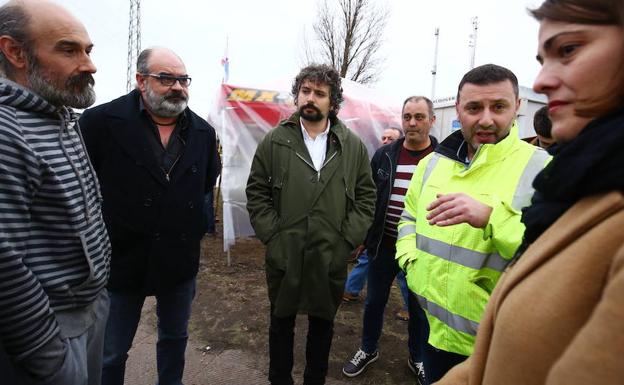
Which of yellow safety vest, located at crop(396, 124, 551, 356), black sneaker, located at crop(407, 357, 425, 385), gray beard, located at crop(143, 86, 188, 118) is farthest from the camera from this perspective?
black sneaker, located at crop(407, 357, 425, 385)

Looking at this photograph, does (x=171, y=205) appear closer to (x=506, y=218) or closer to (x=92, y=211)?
(x=92, y=211)

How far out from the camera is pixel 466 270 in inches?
61.8

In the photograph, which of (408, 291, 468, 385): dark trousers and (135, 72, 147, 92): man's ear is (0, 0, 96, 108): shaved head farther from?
(408, 291, 468, 385): dark trousers

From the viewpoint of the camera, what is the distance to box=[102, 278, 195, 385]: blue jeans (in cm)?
223

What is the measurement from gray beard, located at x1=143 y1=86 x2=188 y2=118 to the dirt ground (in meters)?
2.09

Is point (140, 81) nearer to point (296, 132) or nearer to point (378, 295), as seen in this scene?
point (296, 132)

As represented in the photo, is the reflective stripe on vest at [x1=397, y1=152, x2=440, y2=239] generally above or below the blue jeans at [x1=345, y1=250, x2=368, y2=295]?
above

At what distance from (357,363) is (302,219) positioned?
143 centimetres

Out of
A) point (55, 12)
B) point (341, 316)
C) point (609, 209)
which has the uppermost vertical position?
point (55, 12)

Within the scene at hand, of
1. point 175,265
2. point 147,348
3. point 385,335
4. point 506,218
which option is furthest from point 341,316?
point 506,218

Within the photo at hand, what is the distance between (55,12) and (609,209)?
1.92 meters

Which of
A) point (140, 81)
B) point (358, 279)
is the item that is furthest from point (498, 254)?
point (358, 279)

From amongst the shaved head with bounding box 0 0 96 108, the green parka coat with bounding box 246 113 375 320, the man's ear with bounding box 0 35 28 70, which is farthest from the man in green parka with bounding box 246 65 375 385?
the man's ear with bounding box 0 35 28 70

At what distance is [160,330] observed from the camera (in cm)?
249
